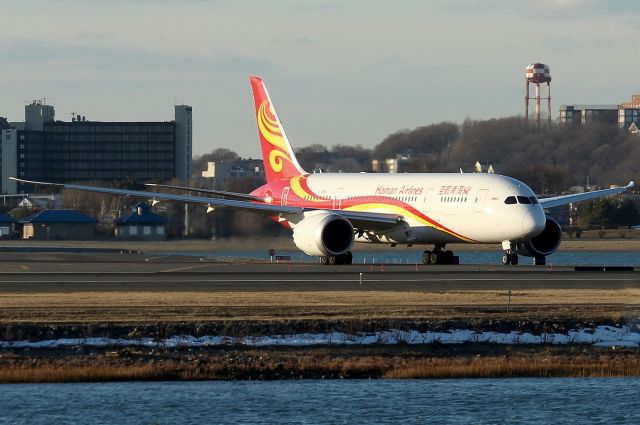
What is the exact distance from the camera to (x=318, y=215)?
63.9m

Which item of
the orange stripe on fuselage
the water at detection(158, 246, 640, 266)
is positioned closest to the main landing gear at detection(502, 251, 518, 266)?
the orange stripe on fuselage

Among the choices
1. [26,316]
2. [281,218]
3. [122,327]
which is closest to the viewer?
[122,327]

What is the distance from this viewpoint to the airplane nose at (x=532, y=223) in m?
59.4

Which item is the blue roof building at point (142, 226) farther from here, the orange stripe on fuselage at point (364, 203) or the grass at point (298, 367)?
the grass at point (298, 367)

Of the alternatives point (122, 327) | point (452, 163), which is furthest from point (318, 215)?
point (452, 163)

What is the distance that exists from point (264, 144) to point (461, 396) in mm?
47731

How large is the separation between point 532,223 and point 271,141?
2128 cm

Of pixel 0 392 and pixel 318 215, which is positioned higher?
pixel 318 215

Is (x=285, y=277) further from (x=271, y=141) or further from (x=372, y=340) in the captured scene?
(x=271, y=141)

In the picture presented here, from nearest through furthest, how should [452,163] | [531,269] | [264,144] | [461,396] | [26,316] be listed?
[461,396], [26,316], [531,269], [264,144], [452,163]

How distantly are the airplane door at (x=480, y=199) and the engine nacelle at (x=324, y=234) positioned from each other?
6119 mm

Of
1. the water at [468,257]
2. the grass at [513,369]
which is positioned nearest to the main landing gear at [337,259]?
the water at [468,257]

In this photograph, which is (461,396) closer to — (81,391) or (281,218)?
(81,391)

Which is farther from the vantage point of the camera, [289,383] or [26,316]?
[26,316]
